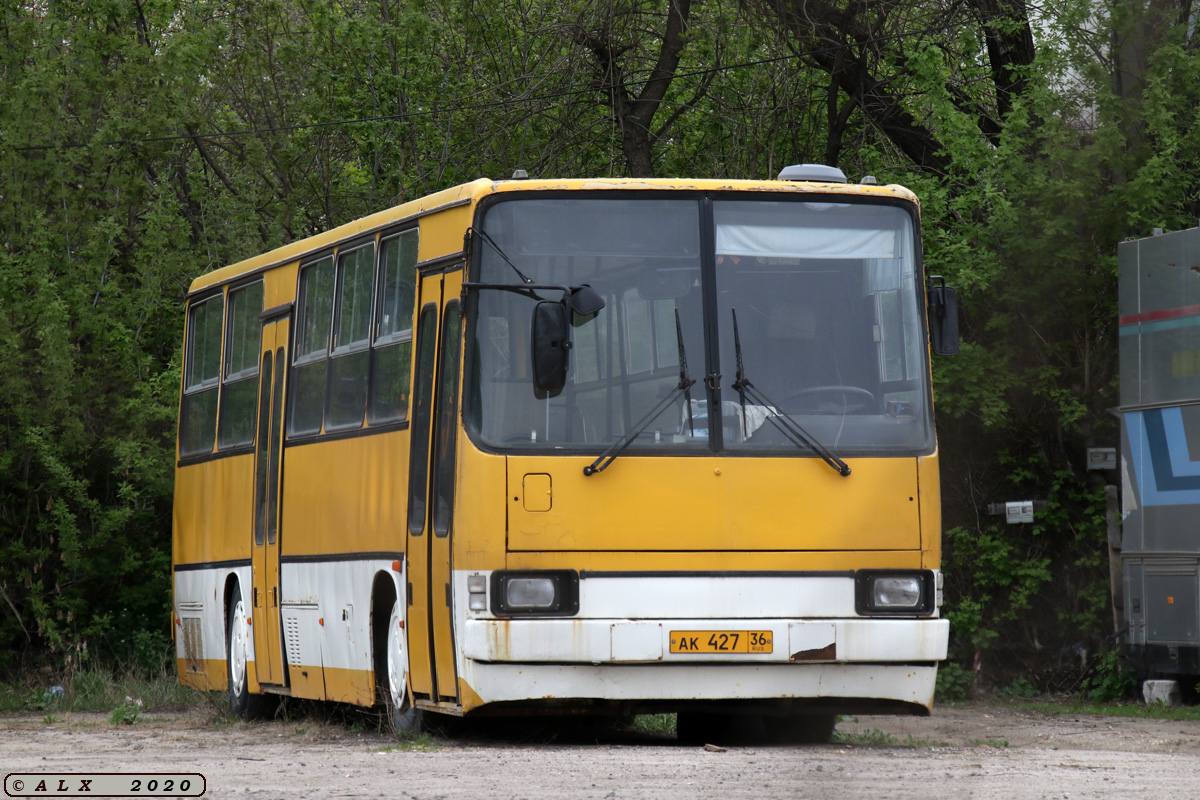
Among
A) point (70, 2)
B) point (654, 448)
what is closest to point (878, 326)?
point (654, 448)

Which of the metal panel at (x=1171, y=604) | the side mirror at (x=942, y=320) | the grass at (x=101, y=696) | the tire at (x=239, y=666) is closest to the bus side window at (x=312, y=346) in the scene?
the tire at (x=239, y=666)

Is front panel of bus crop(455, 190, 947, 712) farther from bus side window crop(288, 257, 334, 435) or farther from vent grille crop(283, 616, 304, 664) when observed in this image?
vent grille crop(283, 616, 304, 664)

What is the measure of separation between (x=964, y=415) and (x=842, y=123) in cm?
405

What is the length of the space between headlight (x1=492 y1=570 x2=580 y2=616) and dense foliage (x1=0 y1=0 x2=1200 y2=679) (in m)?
7.90

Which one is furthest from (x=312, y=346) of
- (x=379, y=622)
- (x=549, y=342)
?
(x=549, y=342)

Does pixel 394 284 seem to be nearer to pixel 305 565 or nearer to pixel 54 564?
pixel 305 565

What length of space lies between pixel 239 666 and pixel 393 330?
4305 mm

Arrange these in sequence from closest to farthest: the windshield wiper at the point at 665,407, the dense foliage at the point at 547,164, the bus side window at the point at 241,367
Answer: the windshield wiper at the point at 665,407 → the bus side window at the point at 241,367 → the dense foliage at the point at 547,164

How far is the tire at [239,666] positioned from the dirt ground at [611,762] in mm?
885

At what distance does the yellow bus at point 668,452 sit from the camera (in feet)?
31.3

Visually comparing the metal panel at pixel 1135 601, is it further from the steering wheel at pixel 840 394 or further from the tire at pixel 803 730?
the steering wheel at pixel 840 394

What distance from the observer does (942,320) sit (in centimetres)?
1055

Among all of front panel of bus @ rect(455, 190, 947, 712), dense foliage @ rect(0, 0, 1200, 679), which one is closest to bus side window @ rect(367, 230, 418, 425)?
front panel of bus @ rect(455, 190, 947, 712)

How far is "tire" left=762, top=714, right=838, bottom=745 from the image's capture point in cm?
1096
